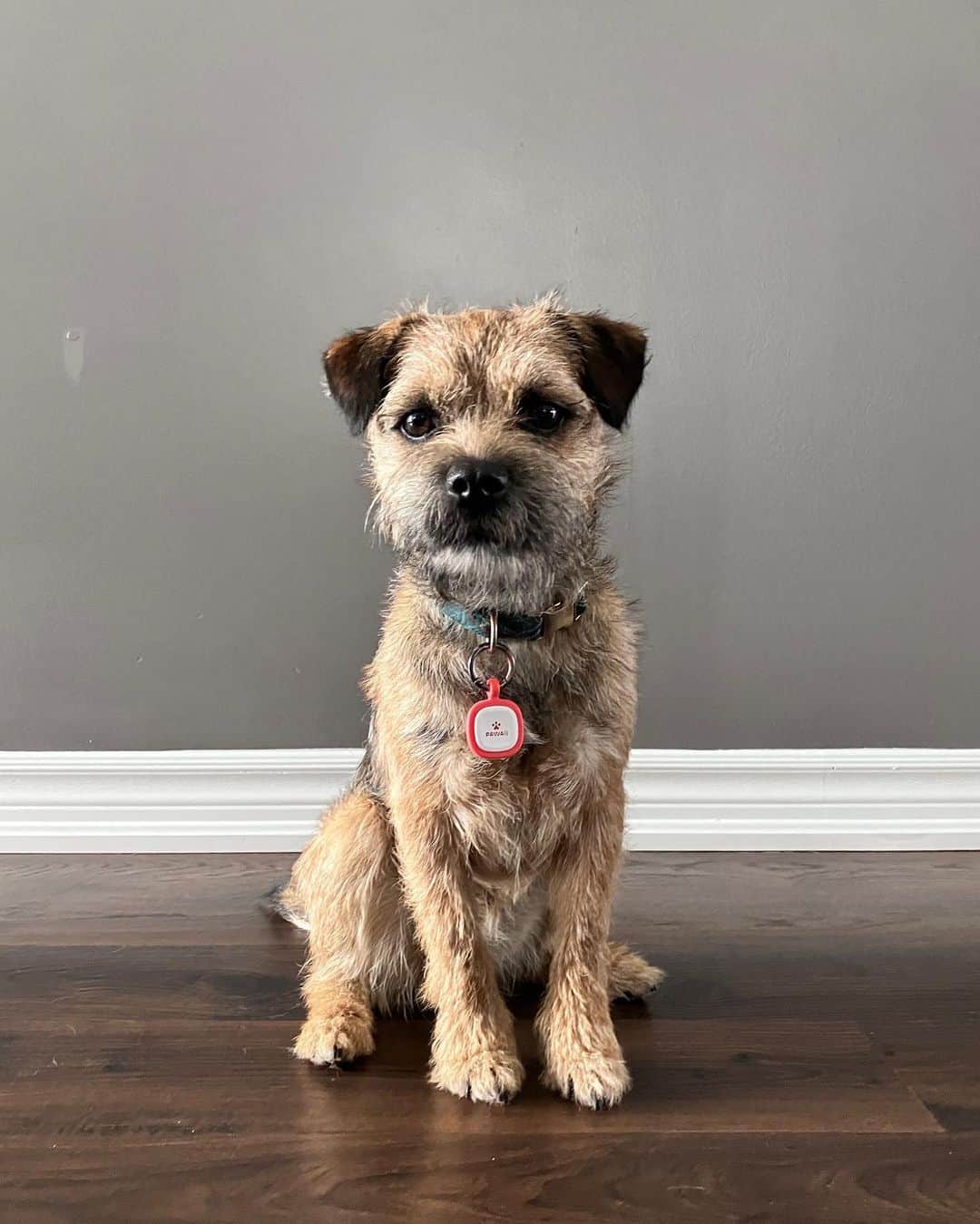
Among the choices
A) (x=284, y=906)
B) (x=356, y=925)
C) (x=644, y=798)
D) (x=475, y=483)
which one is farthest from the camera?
(x=644, y=798)

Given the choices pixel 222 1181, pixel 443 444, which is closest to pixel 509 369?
pixel 443 444

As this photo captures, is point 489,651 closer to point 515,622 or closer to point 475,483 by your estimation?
point 515,622

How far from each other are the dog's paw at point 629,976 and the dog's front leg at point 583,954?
22 cm

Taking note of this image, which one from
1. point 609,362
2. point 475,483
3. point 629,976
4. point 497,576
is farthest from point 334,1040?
point 609,362

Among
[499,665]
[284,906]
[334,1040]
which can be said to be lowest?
[284,906]

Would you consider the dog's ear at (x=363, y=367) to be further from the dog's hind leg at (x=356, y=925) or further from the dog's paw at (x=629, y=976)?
the dog's paw at (x=629, y=976)

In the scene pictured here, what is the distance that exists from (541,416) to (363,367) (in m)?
0.29

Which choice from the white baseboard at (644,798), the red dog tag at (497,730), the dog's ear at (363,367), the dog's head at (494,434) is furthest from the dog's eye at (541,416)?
the white baseboard at (644,798)

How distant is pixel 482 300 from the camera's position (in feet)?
7.41

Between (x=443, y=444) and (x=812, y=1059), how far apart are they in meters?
1.05

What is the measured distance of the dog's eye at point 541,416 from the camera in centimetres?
139

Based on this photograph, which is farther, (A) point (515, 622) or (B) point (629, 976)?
(B) point (629, 976)

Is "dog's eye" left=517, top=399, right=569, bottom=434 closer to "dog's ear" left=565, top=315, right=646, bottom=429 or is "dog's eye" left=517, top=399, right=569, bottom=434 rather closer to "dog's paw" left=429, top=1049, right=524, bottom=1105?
"dog's ear" left=565, top=315, right=646, bottom=429

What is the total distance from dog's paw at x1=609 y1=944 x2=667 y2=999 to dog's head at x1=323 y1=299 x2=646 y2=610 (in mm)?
692
